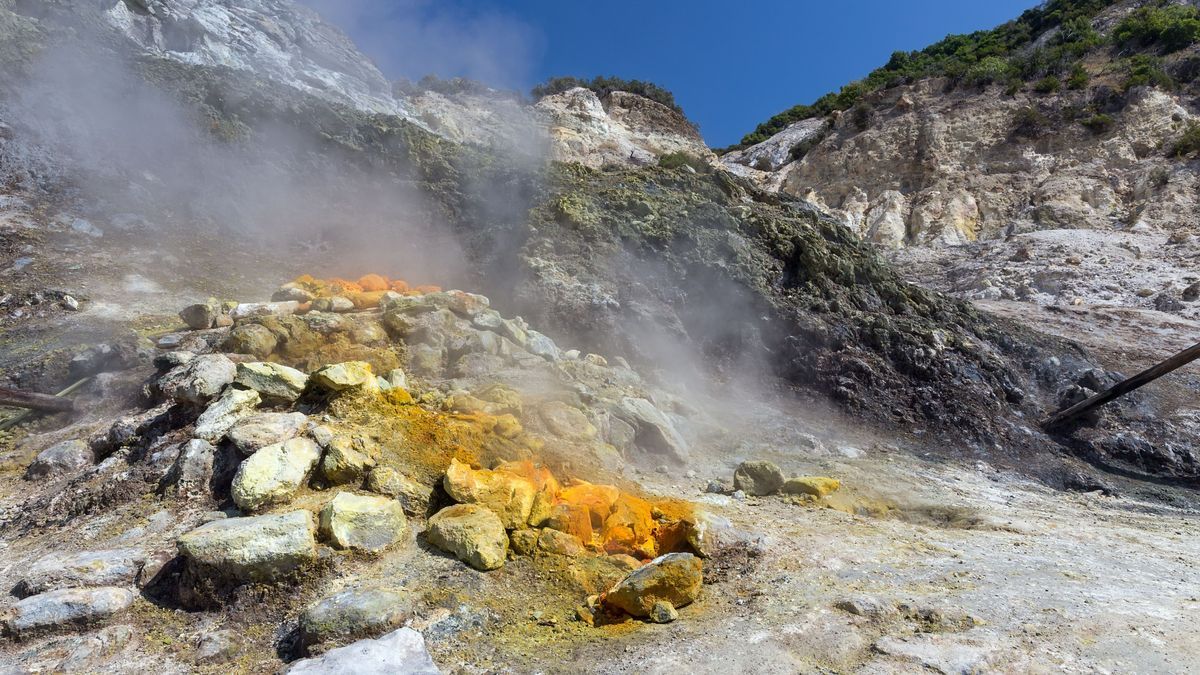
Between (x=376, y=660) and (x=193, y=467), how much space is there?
2421mm

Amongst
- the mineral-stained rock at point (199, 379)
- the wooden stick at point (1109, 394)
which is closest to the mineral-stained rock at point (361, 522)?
the mineral-stained rock at point (199, 379)

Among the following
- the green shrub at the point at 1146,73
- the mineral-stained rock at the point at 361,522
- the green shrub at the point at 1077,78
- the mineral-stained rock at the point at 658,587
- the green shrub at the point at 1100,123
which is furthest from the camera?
the green shrub at the point at 1077,78

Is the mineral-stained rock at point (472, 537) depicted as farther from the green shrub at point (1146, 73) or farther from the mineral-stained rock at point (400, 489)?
A: the green shrub at point (1146, 73)

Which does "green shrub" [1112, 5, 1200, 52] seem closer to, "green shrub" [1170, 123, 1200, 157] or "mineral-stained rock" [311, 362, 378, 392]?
"green shrub" [1170, 123, 1200, 157]

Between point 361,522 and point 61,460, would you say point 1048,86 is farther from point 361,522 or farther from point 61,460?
point 61,460

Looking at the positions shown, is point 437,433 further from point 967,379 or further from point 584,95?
point 584,95

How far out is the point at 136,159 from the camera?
1259 cm

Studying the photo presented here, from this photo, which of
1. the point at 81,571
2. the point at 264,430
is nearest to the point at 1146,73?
the point at 264,430

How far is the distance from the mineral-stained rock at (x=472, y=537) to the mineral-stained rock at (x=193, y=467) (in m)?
1.70

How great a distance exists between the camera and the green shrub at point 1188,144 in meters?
20.4

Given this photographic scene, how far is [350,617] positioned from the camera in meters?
3.12

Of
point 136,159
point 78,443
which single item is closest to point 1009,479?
point 78,443

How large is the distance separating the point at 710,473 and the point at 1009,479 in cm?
417

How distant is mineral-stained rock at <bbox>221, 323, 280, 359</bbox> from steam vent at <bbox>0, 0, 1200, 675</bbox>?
0.15 ft
